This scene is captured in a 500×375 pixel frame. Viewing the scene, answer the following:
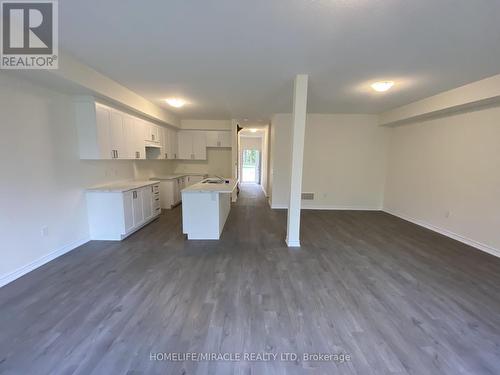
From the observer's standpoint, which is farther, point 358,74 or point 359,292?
point 358,74

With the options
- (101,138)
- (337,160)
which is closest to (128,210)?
(101,138)

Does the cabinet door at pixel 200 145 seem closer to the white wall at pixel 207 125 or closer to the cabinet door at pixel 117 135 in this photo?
the white wall at pixel 207 125

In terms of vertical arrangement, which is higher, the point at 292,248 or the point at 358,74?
the point at 358,74

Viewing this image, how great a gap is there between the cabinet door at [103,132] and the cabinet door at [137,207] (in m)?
0.82

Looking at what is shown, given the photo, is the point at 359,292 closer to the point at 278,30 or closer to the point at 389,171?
the point at 278,30

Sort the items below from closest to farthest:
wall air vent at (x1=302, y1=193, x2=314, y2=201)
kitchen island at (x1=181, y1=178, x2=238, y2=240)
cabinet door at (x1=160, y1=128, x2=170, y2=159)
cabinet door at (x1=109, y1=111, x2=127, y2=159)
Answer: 1. kitchen island at (x1=181, y1=178, x2=238, y2=240)
2. cabinet door at (x1=109, y1=111, x2=127, y2=159)
3. cabinet door at (x1=160, y1=128, x2=170, y2=159)
4. wall air vent at (x1=302, y1=193, x2=314, y2=201)

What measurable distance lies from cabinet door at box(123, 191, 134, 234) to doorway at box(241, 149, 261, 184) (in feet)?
28.6

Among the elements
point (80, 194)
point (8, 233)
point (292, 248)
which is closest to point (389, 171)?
point (292, 248)

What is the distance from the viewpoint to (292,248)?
358cm

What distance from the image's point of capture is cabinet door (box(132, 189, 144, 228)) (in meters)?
4.14

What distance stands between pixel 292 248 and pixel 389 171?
4251mm

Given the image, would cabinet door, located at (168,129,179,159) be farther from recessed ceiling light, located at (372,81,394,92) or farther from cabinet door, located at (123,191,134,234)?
recessed ceiling light, located at (372,81,394,92)

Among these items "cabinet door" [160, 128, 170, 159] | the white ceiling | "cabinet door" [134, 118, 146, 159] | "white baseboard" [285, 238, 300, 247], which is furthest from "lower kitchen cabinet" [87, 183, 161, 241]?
"white baseboard" [285, 238, 300, 247]

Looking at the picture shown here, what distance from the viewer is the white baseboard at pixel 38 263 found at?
2.47 metres
